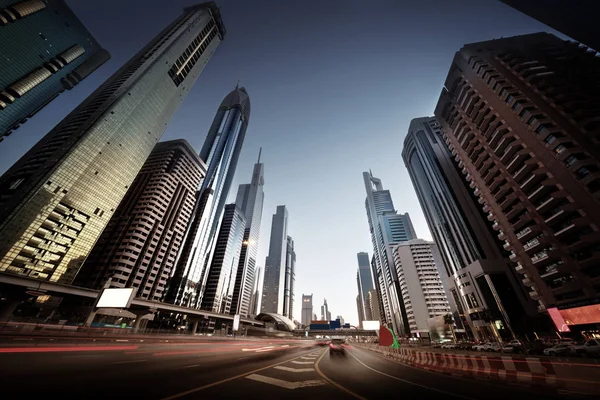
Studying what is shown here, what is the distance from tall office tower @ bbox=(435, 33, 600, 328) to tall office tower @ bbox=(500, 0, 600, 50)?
15417 millimetres

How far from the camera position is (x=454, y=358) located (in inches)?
539

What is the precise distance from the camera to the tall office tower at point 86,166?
7025cm

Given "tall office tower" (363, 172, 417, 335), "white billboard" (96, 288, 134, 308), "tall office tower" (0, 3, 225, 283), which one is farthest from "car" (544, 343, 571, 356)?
"tall office tower" (0, 3, 225, 283)

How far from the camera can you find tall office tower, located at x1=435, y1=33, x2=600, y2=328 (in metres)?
38.5

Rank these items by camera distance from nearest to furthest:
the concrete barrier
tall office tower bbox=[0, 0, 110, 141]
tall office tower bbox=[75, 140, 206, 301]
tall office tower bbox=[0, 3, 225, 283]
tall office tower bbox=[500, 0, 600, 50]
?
the concrete barrier, tall office tower bbox=[500, 0, 600, 50], tall office tower bbox=[0, 0, 110, 141], tall office tower bbox=[0, 3, 225, 283], tall office tower bbox=[75, 140, 206, 301]

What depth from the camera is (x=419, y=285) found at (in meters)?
115

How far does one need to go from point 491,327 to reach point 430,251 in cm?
6514

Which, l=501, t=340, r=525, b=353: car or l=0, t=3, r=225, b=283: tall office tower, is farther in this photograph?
l=0, t=3, r=225, b=283: tall office tower

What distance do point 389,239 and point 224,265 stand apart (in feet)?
375

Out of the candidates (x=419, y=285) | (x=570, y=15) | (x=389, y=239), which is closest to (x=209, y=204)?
(x=389, y=239)

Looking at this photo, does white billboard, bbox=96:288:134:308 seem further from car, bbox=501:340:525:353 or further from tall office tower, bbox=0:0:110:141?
tall office tower, bbox=0:0:110:141

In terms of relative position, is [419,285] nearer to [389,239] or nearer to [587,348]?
[389,239]

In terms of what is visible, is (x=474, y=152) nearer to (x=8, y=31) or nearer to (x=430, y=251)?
(x=430, y=251)

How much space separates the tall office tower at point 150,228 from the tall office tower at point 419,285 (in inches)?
4865
